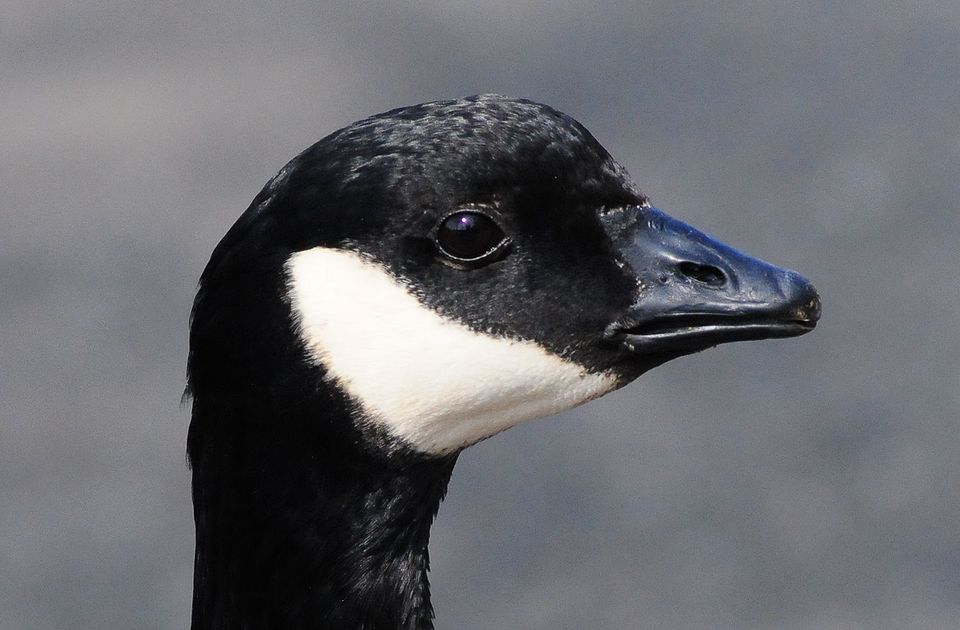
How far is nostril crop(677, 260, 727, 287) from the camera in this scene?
2391 millimetres

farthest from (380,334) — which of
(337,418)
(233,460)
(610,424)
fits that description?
(610,424)

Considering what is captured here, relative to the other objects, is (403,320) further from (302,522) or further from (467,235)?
(302,522)

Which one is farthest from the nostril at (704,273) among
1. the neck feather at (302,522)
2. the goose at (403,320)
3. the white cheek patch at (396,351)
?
the neck feather at (302,522)

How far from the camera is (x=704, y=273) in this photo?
240cm

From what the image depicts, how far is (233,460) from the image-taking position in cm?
239

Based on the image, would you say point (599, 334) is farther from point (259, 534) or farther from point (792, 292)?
point (259, 534)

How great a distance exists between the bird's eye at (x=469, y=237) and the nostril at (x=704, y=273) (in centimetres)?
27

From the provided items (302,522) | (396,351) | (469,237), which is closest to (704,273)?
(469,237)

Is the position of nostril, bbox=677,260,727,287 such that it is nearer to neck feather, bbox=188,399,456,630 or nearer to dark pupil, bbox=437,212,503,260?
dark pupil, bbox=437,212,503,260

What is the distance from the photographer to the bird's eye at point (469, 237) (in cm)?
229

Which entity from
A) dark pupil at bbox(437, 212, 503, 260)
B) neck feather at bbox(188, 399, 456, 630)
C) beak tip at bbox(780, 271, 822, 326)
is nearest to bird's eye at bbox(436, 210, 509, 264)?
dark pupil at bbox(437, 212, 503, 260)

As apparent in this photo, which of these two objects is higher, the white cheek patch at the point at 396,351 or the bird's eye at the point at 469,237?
the bird's eye at the point at 469,237

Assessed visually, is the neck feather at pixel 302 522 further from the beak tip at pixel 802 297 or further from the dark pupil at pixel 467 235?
the beak tip at pixel 802 297

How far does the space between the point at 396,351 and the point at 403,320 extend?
0.15ft
